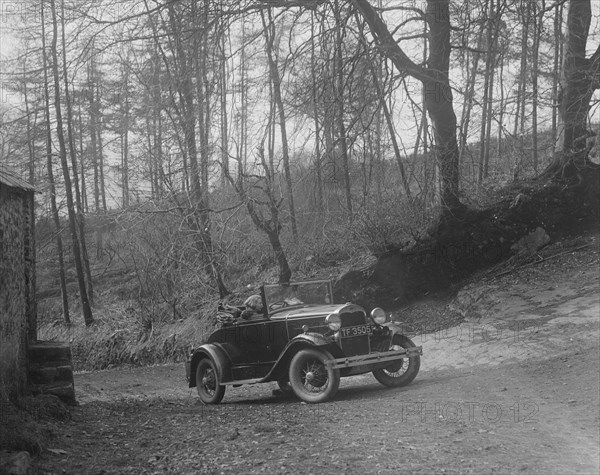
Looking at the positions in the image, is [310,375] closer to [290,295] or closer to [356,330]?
[356,330]

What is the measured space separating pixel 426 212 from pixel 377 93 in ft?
15.4

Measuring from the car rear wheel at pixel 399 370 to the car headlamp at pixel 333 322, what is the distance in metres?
0.98

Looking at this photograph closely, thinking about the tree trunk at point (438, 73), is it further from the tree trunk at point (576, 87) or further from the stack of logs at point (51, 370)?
the stack of logs at point (51, 370)

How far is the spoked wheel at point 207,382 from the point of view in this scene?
32.8 feet

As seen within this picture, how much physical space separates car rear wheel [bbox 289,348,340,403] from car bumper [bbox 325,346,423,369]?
178 mm

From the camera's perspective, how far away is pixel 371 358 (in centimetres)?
855

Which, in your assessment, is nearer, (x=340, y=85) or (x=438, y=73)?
(x=340, y=85)

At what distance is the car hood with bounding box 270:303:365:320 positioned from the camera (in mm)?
9008

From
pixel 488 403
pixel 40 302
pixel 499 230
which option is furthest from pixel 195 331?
pixel 40 302

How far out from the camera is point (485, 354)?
415 inches

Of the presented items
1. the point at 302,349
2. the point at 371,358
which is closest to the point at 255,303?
the point at 302,349

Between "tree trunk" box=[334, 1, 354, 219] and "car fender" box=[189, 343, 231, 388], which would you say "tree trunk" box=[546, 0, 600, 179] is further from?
"car fender" box=[189, 343, 231, 388]

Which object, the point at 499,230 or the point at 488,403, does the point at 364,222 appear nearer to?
the point at 499,230

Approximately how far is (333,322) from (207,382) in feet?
8.79
